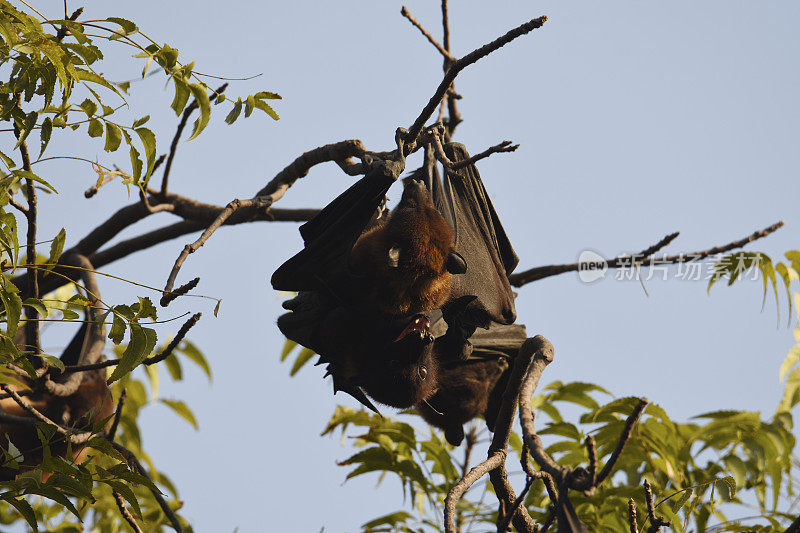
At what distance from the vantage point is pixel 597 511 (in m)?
4.09

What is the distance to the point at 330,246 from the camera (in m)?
4.55

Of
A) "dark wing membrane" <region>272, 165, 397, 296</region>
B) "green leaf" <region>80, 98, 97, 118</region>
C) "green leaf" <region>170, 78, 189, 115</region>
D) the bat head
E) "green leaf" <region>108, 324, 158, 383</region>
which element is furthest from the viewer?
Answer: "dark wing membrane" <region>272, 165, 397, 296</region>

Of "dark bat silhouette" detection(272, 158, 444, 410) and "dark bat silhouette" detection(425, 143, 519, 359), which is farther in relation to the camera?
"dark bat silhouette" detection(425, 143, 519, 359)

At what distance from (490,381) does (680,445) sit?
1.35m

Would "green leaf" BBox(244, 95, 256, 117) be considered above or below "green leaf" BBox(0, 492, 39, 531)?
above

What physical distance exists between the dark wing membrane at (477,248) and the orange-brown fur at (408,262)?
0.64ft

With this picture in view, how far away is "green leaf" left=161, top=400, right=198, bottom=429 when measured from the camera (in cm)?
588

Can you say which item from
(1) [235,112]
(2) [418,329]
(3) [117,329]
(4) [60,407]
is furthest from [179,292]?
(4) [60,407]

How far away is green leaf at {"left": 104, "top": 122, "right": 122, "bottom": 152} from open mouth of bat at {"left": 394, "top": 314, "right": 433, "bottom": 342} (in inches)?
78.0

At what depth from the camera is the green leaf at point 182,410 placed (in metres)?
5.88

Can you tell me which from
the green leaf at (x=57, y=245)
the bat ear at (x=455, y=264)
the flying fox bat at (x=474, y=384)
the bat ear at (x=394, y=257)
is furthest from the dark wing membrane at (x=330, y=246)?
the green leaf at (x=57, y=245)

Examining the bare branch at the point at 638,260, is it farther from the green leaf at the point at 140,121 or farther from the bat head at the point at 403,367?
the green leaf at the point at 140,121

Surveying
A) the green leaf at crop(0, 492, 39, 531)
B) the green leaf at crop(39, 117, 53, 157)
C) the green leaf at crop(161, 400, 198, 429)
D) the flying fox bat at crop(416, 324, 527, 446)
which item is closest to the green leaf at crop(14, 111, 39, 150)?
the green leaf at crop(39, 117, 53, 157)

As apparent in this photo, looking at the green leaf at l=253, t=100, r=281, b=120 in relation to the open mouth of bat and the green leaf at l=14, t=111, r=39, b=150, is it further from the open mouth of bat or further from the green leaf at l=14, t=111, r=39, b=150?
the open mouth of bat
